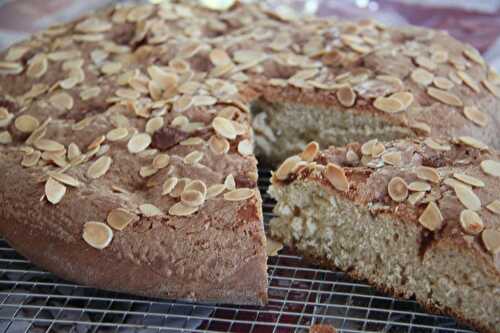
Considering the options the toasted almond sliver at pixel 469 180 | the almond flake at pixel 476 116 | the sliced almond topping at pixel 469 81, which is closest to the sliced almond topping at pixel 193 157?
the toasted almond sliver at pixel 469 180

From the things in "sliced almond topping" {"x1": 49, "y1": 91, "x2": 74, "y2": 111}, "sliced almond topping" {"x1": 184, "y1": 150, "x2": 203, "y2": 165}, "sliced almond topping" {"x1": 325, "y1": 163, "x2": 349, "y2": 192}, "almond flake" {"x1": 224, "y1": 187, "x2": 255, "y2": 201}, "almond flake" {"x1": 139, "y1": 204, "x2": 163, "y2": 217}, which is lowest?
"sliced almond topping" {"x1": 49, "y1": 91, "x2": 74, "y2": 111}

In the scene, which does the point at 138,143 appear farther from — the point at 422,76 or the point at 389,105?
the point at 422,76

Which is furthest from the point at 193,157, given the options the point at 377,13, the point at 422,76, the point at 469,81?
the point at 377,13

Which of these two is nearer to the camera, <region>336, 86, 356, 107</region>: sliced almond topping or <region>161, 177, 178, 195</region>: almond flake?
<region>161, 177, 178, 195</region>: almond flake

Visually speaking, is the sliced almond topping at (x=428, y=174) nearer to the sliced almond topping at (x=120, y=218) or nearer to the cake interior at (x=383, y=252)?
the cake interior at (x=383, y=252)

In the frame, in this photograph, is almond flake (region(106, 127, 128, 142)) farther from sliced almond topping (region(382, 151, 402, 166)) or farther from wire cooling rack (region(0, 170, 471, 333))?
sliced almond topping (region(382, 151, 402, 166))

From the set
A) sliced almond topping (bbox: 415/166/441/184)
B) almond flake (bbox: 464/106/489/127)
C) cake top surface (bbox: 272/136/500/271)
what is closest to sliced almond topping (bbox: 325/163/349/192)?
cake top surface (bbox: 272/136/500/271)
